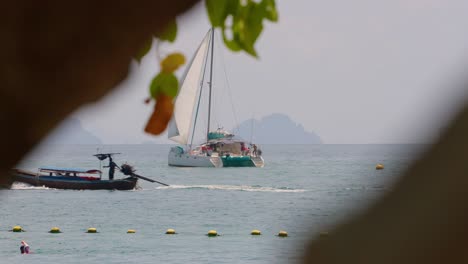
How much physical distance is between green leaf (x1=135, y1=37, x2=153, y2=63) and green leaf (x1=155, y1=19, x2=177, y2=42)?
10 mm

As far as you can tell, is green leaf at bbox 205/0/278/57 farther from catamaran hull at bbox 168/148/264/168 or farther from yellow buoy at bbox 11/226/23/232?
catamaran hull at bbox 168/148/264/168

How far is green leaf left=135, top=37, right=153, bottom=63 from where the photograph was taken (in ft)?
2.76

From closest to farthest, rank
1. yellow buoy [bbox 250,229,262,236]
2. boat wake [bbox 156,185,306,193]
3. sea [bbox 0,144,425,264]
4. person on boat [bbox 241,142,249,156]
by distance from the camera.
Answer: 1. sea [bbox 0,144,425,264]
2. yellow buoy [bbox 250,229,262,236]
3. boat wake [bbox 156,185,306,193]
4. person on boat [bbox 241,142,249,156]

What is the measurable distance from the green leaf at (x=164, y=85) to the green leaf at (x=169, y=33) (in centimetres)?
5

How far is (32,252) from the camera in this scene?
116 ft

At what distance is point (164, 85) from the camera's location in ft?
3.10

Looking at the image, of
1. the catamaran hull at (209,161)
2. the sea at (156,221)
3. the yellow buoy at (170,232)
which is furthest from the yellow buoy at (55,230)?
the catamaran hull at (209,161)

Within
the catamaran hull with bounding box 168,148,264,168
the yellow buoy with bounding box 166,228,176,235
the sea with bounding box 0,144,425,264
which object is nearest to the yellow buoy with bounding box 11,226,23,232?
the sea with bounding box 0,144,425,264

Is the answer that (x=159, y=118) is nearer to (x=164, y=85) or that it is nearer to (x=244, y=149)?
(x=164, y=85)

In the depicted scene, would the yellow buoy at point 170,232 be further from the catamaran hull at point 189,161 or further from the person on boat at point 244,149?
the person on boat at point 244,149

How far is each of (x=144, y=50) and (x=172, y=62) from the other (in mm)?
81

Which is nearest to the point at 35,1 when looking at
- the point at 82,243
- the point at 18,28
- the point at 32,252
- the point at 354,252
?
the point at 18,28

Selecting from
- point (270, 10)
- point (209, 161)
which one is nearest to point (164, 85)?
point (270, 10)

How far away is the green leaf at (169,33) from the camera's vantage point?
2.80 ft
